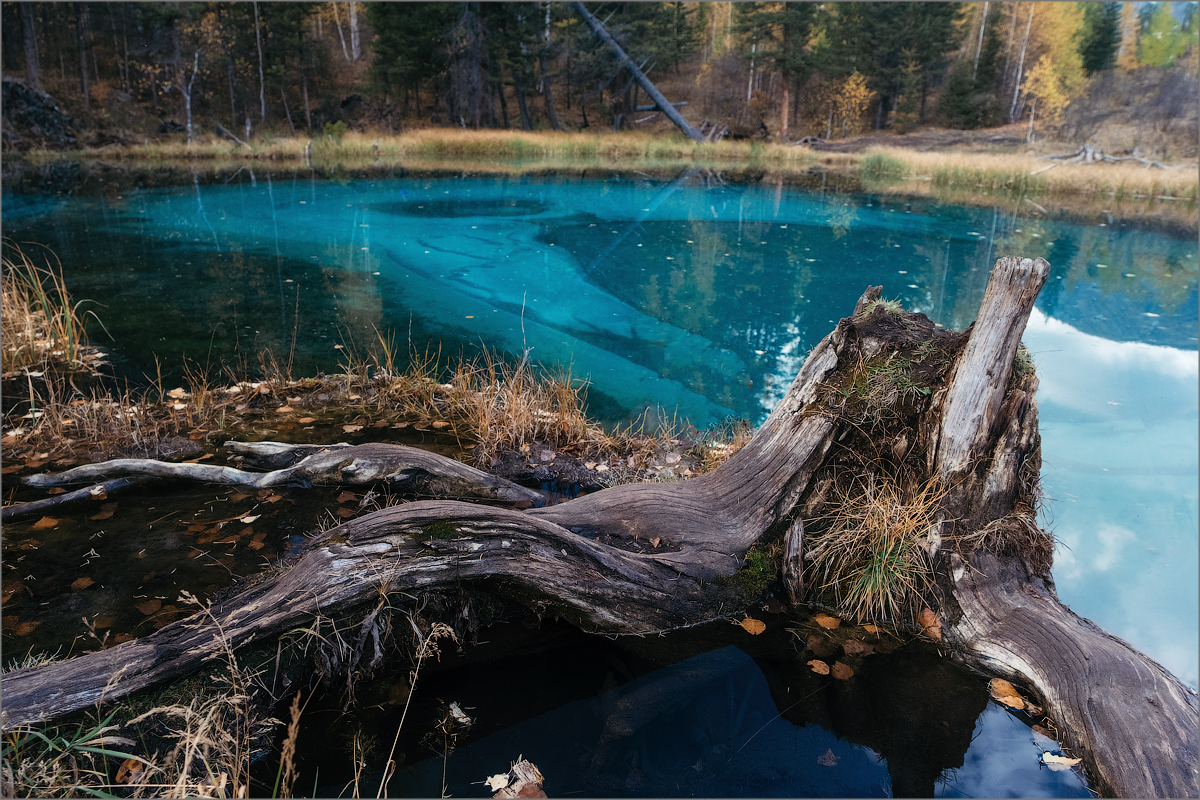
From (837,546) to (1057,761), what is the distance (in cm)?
109

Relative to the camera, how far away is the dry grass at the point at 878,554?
118 inches

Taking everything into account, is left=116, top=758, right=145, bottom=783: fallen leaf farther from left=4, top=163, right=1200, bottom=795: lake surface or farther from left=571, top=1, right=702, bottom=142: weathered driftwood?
left=571, top=1, right=702, bottom=142: weathered driftwood

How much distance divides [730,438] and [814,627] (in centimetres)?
221

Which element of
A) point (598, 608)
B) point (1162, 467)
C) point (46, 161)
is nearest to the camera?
point (598, 608)

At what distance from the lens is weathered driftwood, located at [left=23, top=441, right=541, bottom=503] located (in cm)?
364

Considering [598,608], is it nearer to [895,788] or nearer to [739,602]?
[739,602]

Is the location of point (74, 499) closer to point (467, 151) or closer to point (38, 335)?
point (38, 335)

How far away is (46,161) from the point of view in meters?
23.2

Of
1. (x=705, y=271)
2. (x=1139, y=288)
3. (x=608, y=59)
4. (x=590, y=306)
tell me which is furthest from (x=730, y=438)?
(x=608, y=59)

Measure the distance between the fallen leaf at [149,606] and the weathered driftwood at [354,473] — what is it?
94cm

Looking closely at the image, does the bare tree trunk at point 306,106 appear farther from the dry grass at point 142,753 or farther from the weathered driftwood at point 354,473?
the dry grass at point 142,753

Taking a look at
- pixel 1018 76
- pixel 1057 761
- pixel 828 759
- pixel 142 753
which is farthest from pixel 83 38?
pixel 1018 76

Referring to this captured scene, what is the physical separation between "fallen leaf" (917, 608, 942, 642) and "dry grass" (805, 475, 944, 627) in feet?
0.10

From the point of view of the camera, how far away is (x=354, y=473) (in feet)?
12.0
